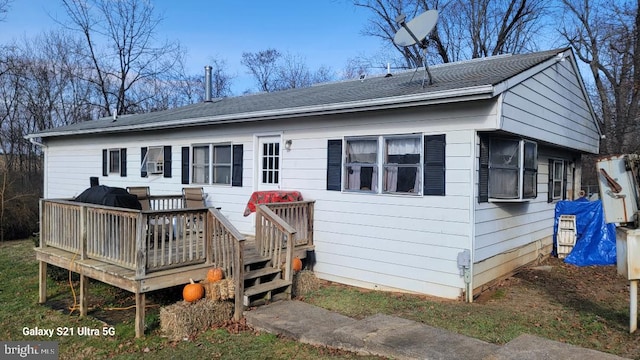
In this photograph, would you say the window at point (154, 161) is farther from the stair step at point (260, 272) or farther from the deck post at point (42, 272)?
the stair step at point (260, 272)

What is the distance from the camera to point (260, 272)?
19.3 ft

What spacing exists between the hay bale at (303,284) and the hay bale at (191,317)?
1.34 meters

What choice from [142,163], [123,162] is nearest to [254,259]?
[142,163]

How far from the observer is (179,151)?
1014 cm

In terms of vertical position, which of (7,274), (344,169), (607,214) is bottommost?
(7,274)

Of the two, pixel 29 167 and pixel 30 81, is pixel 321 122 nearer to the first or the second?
pixel 29 167

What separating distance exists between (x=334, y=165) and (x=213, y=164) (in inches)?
133

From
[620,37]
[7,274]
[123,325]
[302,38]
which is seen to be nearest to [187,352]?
[123,325]

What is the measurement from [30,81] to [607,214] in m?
26.5

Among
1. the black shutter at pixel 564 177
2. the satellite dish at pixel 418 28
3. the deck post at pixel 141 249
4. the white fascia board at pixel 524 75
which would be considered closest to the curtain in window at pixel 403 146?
the white fascia board at pixel 524 75

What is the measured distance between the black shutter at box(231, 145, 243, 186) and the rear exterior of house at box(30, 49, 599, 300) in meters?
0.04

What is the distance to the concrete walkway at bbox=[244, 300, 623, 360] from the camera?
380 cm

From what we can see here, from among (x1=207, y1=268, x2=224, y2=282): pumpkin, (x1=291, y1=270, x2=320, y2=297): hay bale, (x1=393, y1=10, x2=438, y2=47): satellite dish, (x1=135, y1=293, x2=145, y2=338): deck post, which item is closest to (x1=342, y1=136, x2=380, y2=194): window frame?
(x1=291, y1=270, x2=320, y2=297): hay bale

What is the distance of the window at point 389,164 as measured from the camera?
6191 millimetres
